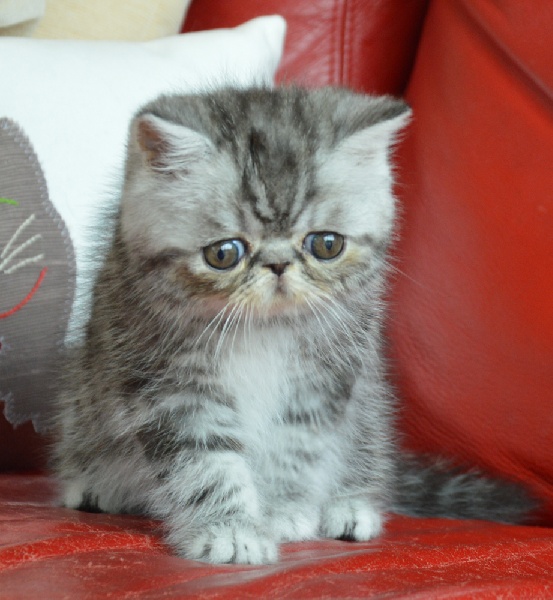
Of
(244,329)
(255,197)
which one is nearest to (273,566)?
(244,329)

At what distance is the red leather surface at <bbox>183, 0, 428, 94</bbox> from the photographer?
151 centimetres

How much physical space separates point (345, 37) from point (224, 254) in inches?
28.4

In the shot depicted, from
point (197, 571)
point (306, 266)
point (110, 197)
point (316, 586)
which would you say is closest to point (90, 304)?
point (110, 197)

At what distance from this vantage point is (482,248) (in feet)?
4.09

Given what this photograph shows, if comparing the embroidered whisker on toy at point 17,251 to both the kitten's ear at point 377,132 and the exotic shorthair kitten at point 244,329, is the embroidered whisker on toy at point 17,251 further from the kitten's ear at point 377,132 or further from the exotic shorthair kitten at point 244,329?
the kitten's ear at point 377,132

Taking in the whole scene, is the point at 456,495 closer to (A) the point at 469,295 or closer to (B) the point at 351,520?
(B) the point at 351,520

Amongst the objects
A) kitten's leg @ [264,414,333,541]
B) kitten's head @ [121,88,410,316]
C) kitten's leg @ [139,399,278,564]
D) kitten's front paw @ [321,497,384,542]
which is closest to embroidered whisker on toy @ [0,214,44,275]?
kitten's head @ [121,88,410,316]

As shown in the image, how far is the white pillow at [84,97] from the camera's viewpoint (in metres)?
1.20

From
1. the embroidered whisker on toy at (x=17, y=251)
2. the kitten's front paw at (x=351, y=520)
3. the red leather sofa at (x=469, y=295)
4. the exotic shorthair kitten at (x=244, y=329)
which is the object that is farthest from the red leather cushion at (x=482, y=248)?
the embroidered whisker on toy at (x=17, y=251)

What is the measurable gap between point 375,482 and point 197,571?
40cm

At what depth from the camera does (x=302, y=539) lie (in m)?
1.06

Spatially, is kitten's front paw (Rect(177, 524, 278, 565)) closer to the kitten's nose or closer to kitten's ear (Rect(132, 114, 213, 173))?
the kitten's nose

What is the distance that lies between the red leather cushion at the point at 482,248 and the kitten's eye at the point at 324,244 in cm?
33

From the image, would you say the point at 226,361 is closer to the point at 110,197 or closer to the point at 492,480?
the point at 110,197
